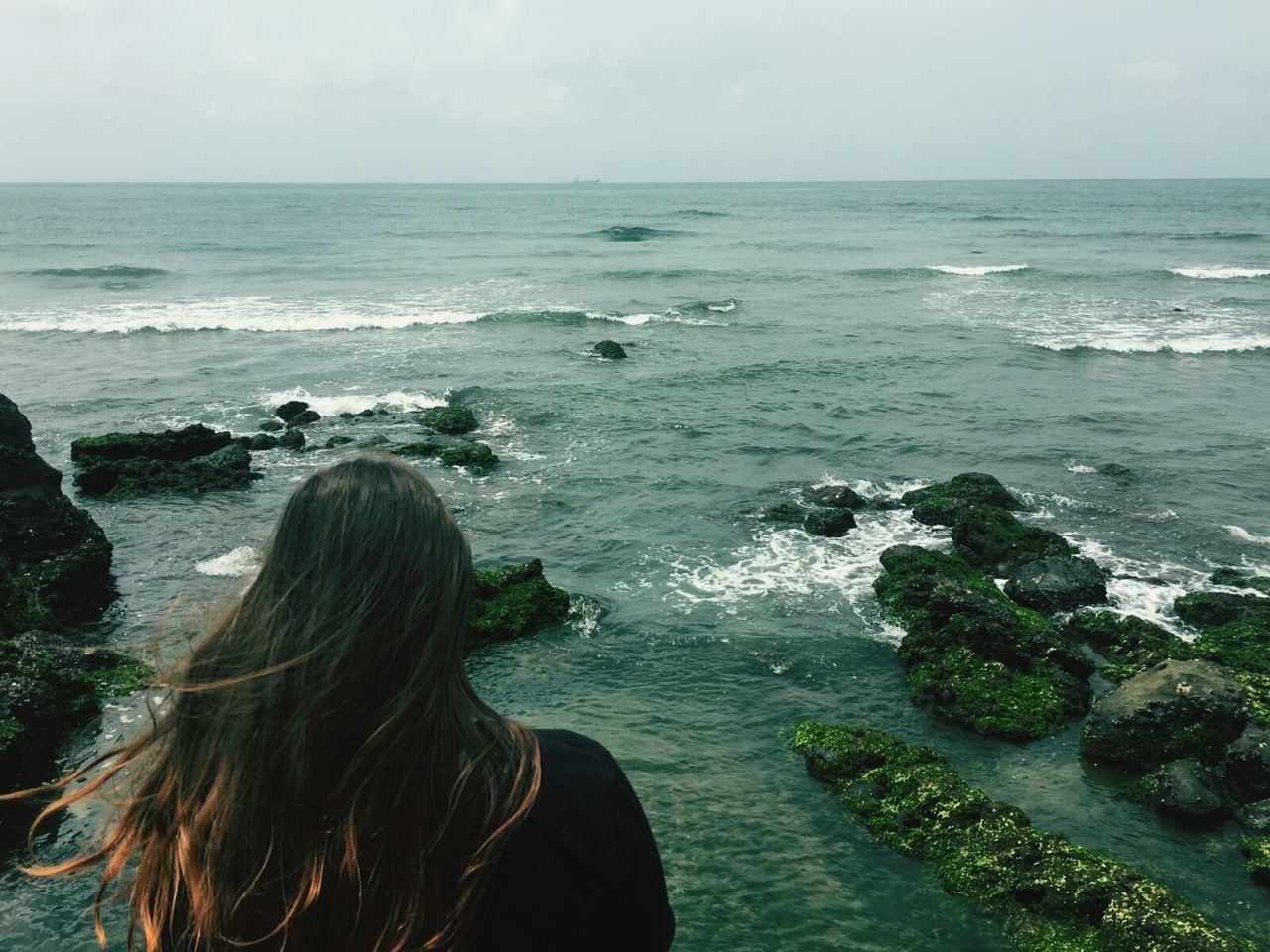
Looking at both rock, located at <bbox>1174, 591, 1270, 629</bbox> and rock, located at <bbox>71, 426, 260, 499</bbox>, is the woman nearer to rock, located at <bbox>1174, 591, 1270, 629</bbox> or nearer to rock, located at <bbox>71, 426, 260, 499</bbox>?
rock, located at <bbox>1174, 591, 1270, 629</bbox>

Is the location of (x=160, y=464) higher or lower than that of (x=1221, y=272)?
lower

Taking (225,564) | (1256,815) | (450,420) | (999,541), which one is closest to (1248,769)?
(1256,815)

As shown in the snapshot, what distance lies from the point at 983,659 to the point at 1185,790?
270cm

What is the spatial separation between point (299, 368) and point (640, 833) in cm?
2831

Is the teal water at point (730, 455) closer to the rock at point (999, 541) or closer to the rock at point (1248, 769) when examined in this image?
the rock at point (1248, 769)

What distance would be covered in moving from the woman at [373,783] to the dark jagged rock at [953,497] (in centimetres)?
1503

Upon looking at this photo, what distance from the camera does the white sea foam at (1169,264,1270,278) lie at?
49150 mm

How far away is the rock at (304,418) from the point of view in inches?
865

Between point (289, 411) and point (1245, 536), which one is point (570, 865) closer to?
point (1245, 536)

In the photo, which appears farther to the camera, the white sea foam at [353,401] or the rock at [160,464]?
the white sea foam at [353,401]

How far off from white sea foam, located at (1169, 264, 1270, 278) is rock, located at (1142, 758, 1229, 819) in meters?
49.4

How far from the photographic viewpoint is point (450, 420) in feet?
70.5

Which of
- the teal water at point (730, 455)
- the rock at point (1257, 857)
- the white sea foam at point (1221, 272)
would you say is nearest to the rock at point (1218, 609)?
the teal water at point (730, 455)

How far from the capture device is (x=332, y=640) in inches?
71.1
